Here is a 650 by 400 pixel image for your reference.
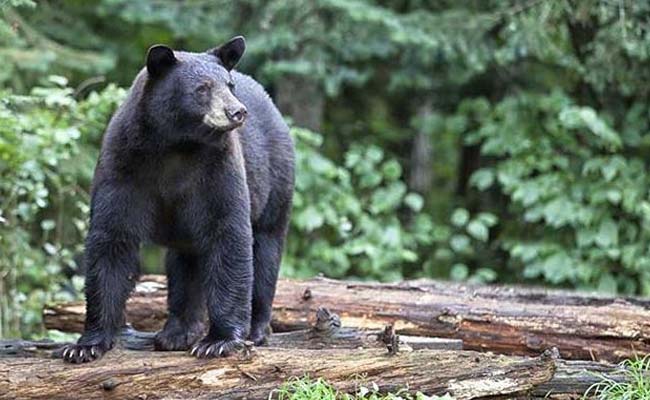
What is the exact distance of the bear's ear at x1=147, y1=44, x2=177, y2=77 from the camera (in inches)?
189

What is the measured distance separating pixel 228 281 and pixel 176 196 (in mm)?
473

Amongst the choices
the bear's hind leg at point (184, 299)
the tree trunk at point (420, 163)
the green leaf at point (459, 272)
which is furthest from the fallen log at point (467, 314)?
the tree trunk at point (420, 163)

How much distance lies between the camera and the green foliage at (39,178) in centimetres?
737

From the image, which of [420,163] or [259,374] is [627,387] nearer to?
[259,374]

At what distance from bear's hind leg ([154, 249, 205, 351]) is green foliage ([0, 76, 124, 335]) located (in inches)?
66.8

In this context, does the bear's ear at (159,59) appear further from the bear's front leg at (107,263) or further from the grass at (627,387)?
the grass at (627,387)

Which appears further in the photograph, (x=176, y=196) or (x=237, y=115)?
(x=176, y=196)

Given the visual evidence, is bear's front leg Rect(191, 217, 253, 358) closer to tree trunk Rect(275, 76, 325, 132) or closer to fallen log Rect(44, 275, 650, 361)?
fallen log Rect(44, 275, 650, 361)

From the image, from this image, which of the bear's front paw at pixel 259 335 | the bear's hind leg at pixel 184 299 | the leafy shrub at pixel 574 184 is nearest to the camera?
the bear's hind leg at pixel 184 299

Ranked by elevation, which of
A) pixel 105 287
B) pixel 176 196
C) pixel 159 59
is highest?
pixel 159 59

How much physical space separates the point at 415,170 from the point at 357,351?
8.16 meters

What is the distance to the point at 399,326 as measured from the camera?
612cm

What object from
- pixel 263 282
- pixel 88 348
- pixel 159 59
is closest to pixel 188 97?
pixel 159 59

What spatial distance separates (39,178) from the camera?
7.49 meters
